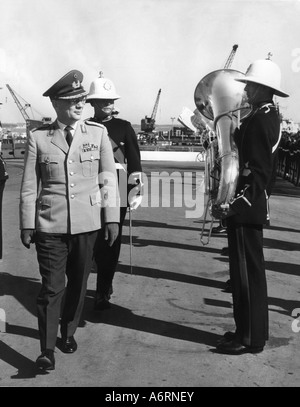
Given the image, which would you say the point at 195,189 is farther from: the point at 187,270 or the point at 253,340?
the point at 253,340

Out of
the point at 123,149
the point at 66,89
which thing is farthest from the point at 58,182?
the point at 123,149

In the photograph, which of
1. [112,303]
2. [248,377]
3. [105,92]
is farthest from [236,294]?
[105,92]

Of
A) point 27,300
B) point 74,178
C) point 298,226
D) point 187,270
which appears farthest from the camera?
point 298,226

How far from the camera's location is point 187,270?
26.5 feet

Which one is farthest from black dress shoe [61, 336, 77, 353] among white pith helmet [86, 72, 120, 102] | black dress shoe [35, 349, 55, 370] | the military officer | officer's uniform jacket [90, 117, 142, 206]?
white pith helmet [86, 72, 120, 102]

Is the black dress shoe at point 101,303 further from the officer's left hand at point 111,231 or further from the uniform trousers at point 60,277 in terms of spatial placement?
the officer's left hand at point 111,231

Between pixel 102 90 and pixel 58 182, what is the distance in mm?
1465

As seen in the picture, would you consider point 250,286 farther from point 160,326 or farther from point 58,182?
point 58,182

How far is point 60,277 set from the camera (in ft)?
16.3

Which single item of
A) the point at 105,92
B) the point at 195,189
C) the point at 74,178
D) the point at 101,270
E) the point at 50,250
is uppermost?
the point at 105,92

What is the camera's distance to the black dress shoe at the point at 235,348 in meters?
5.15

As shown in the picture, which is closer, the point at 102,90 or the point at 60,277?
the point at 60,277

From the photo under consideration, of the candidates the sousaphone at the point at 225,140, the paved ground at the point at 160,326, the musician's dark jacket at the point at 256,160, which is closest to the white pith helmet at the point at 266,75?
the musician's dark jacket at the point at 256,160

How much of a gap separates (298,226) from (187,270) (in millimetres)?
4578
